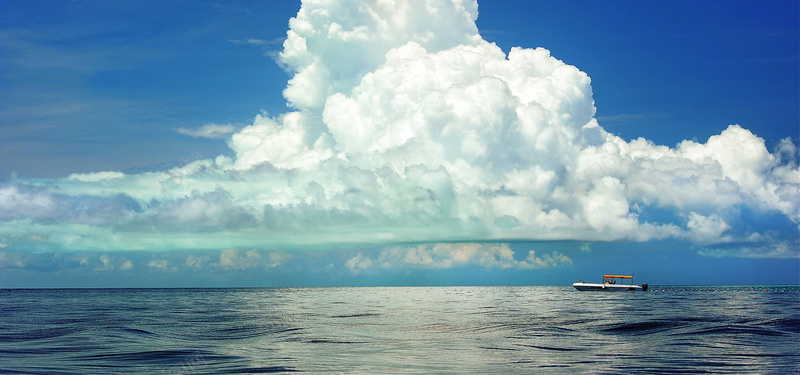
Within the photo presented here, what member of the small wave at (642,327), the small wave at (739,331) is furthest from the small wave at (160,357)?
the small wave at (739,331)

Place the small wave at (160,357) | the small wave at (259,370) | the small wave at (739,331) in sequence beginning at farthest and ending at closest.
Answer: the small wave at (739,331) < the small wave at (160,357) < the small wave at (259,370)

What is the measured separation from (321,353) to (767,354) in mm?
33518

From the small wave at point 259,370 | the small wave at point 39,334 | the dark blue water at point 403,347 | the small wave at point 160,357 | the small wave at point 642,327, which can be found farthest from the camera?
the small wave at point 642,327

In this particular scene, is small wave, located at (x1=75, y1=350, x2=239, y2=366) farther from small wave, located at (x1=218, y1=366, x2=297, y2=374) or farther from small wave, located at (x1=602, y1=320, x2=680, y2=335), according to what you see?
small wave, located at (x1=602, y1=320, x2=680, y2=335)

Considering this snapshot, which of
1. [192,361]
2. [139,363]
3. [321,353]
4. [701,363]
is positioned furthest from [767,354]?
[139,363]

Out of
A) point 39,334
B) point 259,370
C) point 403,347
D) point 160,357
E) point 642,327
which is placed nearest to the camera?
point 259,370

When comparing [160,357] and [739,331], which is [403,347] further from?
[739,331]

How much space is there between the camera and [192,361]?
139 ft

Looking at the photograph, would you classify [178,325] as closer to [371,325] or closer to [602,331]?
[371,325]

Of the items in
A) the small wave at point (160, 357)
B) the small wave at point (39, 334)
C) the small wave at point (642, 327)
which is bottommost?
the small wave at point (39, 334)

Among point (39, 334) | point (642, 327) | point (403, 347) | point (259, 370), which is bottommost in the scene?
point (39, 334)

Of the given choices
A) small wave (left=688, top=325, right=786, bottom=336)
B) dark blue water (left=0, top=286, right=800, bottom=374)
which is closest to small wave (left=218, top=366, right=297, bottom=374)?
dark blue water (left=0, top=286, right=800, bottom=374)

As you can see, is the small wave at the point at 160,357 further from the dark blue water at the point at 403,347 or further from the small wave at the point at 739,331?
the small wave at the point at 739,331

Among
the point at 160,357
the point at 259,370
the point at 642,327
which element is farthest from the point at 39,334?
the point at 642,327
